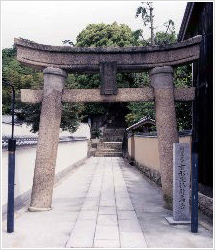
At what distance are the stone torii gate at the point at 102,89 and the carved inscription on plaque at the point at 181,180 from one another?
85cm

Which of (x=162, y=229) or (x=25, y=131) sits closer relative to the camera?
(x=162, y=229)

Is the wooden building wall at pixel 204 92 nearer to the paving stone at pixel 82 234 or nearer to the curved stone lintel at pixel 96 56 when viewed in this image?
the curved stone lintel at pixel 96 56

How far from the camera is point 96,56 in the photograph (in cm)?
898

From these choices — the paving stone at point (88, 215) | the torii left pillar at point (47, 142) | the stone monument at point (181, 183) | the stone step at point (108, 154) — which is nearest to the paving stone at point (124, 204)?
the paving stone at point (88, 215)

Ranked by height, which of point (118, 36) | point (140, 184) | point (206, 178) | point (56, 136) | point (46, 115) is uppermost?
point (118, 36)

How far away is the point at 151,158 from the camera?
17.2 metres

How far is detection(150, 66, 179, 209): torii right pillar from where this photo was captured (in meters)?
8.53

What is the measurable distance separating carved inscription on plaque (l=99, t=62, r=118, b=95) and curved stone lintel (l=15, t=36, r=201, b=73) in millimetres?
171

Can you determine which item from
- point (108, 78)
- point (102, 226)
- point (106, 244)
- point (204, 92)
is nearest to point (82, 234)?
point (102, 226)

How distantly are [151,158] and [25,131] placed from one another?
16.3 meters

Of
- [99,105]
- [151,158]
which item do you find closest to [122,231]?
[151,158]

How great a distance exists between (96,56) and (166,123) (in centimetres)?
275

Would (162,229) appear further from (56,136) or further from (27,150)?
(27,150)

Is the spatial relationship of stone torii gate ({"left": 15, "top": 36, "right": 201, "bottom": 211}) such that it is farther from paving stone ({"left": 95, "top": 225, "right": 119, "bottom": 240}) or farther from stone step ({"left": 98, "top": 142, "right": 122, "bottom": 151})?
stone step ({"left": 98, "top": 142, "right": 122, "bottom": 151})
